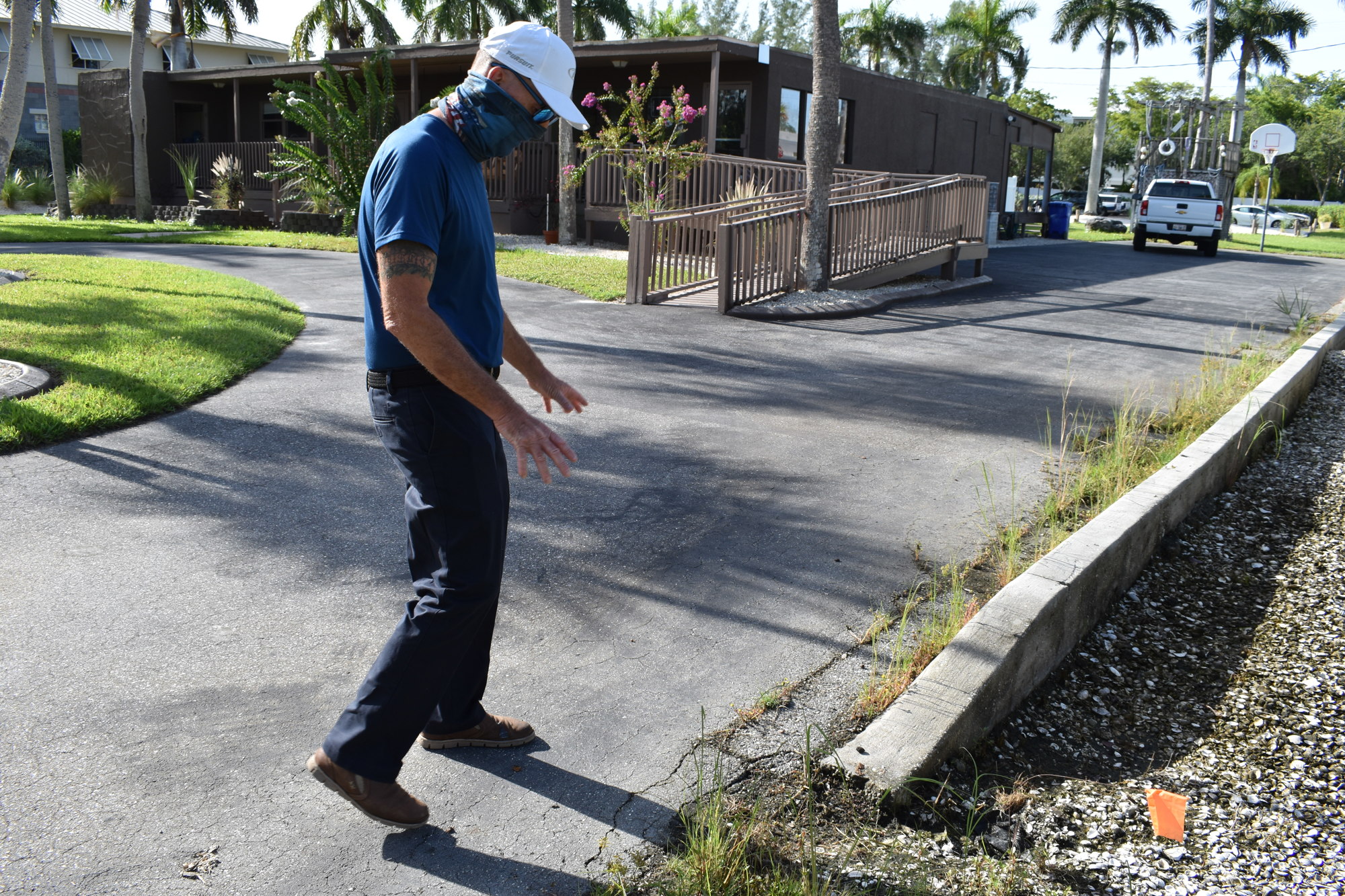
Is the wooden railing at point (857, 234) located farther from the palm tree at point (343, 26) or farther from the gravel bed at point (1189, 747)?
the palm tree at point (343, 26)

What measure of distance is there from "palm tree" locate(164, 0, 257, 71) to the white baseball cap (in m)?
40.4

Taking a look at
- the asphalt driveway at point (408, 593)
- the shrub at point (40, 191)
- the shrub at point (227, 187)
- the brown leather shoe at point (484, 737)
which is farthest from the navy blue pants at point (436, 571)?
the shrub at point (40, 191)

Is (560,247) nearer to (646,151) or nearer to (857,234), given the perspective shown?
(646,151)

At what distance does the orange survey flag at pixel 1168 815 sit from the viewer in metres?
2.89

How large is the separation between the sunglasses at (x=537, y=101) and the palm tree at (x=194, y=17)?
40411mm

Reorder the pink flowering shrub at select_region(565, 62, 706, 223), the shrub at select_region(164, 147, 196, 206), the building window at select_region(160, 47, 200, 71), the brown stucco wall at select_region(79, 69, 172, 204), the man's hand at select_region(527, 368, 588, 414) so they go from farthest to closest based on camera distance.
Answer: the building window at select_region(160, 47, 200, 71) → the brown stucco wall at select_region(79, 69, 172, 204) → the shrub at select_region(164, 147, 196, 206) → the pink flowering shrub at select_region(565, 62, 706, 223) → the man's hand at select_region(527, 368, 588, 414)

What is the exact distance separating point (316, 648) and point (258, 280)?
11024 mm

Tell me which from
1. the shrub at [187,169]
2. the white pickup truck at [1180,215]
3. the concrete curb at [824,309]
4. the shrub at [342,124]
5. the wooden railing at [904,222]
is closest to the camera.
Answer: the concrete curb at [824,309]

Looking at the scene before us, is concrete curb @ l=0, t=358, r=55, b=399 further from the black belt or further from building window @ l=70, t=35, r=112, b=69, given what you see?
building window @ l=70, t=35, r=112, b=69

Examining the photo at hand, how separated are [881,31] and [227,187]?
142 ft

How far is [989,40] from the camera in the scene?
54.8 metres

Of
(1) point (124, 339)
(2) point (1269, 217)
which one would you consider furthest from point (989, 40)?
(1) point (124, 339)

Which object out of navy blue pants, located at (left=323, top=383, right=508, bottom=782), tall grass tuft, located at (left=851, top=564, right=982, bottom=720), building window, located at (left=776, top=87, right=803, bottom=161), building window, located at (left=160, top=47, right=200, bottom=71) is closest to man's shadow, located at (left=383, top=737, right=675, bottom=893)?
navy blue pants, located at (left=323, top=383, right=508, bottom=782)

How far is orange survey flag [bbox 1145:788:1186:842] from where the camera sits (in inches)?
114
